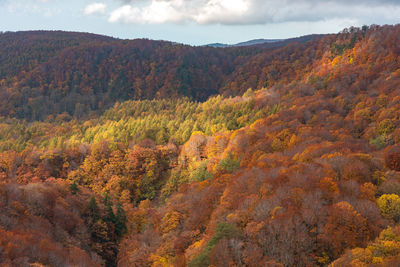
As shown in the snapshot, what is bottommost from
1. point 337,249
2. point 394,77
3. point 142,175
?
point 142,175

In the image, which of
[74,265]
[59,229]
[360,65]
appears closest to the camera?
[74,265]

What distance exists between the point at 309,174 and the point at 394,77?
312 ft

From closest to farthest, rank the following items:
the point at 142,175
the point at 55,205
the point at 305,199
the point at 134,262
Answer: the point at 305,199, the point at 134,262, the point at 55,205, the point at 142,175

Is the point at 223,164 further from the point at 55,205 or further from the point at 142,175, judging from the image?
the point at 55,205

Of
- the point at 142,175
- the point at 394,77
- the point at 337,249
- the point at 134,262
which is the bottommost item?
the point at 142,175

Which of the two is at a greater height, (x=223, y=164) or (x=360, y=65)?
(x=360, y=65)

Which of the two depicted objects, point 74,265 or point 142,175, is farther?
point 142,175

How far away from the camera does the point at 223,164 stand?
270ft

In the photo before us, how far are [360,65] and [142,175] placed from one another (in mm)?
111249

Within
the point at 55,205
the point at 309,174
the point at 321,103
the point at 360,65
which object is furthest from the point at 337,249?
the point at 360,65

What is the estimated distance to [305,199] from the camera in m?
39.5

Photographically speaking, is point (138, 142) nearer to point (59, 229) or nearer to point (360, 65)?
point (59, 229)

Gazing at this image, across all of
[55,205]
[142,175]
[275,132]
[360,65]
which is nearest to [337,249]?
[55,205]

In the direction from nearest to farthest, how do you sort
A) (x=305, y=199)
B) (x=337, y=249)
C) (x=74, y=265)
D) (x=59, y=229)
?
(x=337, y=249), (x=74, y=265), (x=305, y=199), (x=59, y=229)
